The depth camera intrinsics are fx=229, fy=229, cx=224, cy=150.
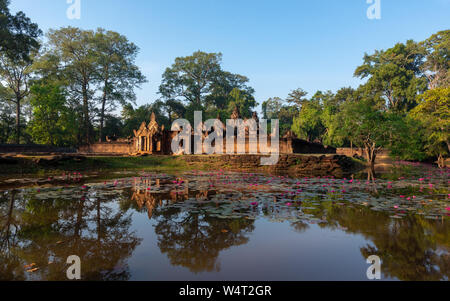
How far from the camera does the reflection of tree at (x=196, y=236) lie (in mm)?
2734

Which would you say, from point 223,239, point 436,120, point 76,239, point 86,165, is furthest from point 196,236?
point 436,120

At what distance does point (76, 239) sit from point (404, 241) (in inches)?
185

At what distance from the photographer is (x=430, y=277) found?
2.31m

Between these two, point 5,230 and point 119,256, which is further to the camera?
point 5,230

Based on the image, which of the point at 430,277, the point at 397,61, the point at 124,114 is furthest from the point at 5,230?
the point at 397,61

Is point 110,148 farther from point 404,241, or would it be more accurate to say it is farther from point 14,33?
point 404,241

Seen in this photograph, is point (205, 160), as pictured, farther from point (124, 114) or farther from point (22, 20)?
point (124, 114)

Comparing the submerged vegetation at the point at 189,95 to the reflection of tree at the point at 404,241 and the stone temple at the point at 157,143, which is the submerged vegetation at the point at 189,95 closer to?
the stone temple at the point at 157,143

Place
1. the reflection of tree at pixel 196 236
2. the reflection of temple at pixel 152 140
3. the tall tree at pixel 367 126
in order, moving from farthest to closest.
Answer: the reflection of temple at pixel 152 140, the tall tree at pixel 367 126, the reflection of tree at pixel 196 236

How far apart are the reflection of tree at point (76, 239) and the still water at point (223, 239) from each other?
0.01 m

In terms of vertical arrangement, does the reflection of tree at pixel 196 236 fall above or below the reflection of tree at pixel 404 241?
below

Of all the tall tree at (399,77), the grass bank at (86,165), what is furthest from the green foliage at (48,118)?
the tall tree at (399,77)

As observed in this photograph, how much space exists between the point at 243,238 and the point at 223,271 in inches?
40.8

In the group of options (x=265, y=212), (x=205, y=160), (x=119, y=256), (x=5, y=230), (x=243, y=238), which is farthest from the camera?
(x=205, y=160)
